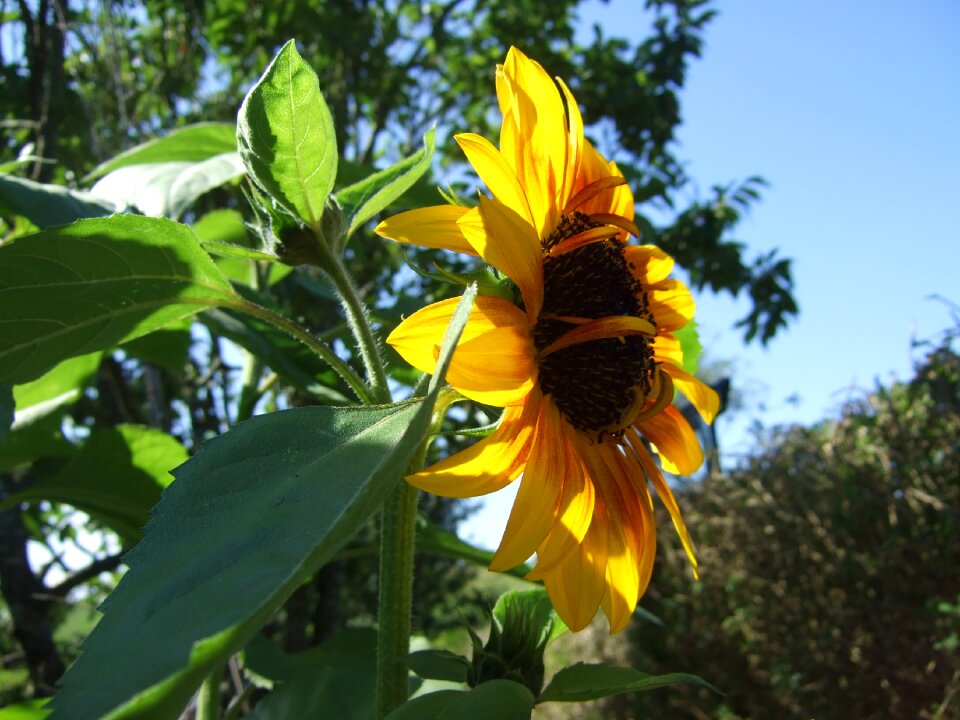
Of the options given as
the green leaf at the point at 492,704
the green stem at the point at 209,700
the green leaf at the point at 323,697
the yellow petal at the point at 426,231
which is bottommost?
the green stem at the point at 209,700

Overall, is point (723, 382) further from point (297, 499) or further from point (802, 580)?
point (802, 580)

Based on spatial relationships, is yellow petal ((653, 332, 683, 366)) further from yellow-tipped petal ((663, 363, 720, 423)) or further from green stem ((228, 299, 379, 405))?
green stem ((228, 299, 379, 405))

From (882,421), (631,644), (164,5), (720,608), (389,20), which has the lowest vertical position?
(631,644)

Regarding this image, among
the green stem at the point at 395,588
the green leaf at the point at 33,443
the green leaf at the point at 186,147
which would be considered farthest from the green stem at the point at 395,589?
the green leaf at the point at 186,147

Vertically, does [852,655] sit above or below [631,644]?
above

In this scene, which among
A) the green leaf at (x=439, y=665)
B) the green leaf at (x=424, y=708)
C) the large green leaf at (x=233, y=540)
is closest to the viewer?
the large green leaf at (x=233, y=540)

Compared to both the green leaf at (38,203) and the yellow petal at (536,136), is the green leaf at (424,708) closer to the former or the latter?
the yellow petal at (536,136)

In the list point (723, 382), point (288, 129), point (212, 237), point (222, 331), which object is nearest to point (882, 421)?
point (723, 382)
